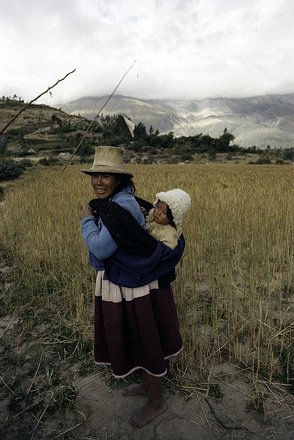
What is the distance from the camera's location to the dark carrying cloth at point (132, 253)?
1613 millimetres

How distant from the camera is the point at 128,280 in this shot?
1.77m

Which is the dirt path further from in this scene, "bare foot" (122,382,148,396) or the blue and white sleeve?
the blue and white sleeve

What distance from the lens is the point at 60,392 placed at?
7.14 ft

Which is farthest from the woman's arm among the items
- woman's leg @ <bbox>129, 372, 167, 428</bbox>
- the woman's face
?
woman's leg @ <bbox>129, 372, 167, 428</bbox>

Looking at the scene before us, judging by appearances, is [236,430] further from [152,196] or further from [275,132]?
[275,132]

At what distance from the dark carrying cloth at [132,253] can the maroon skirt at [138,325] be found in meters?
0.07

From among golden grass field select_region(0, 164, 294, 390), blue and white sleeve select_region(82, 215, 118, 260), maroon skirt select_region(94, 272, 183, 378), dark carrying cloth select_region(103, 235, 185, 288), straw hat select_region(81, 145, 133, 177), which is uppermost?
straw hat select_region(81, 145, 133, 177)

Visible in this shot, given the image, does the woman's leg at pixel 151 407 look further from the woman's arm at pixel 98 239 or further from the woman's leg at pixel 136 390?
the woman's arm at pixel 98 239

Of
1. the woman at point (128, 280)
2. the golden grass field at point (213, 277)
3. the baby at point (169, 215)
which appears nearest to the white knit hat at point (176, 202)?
the baby at point (169, 215)

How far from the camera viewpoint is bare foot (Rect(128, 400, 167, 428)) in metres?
1.93

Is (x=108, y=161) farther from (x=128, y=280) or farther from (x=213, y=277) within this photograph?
(x=213, y=277)

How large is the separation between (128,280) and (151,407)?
0.86 meters

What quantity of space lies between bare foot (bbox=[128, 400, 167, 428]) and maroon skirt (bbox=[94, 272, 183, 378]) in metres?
0.27

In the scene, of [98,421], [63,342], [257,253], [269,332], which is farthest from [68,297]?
[257,253]
